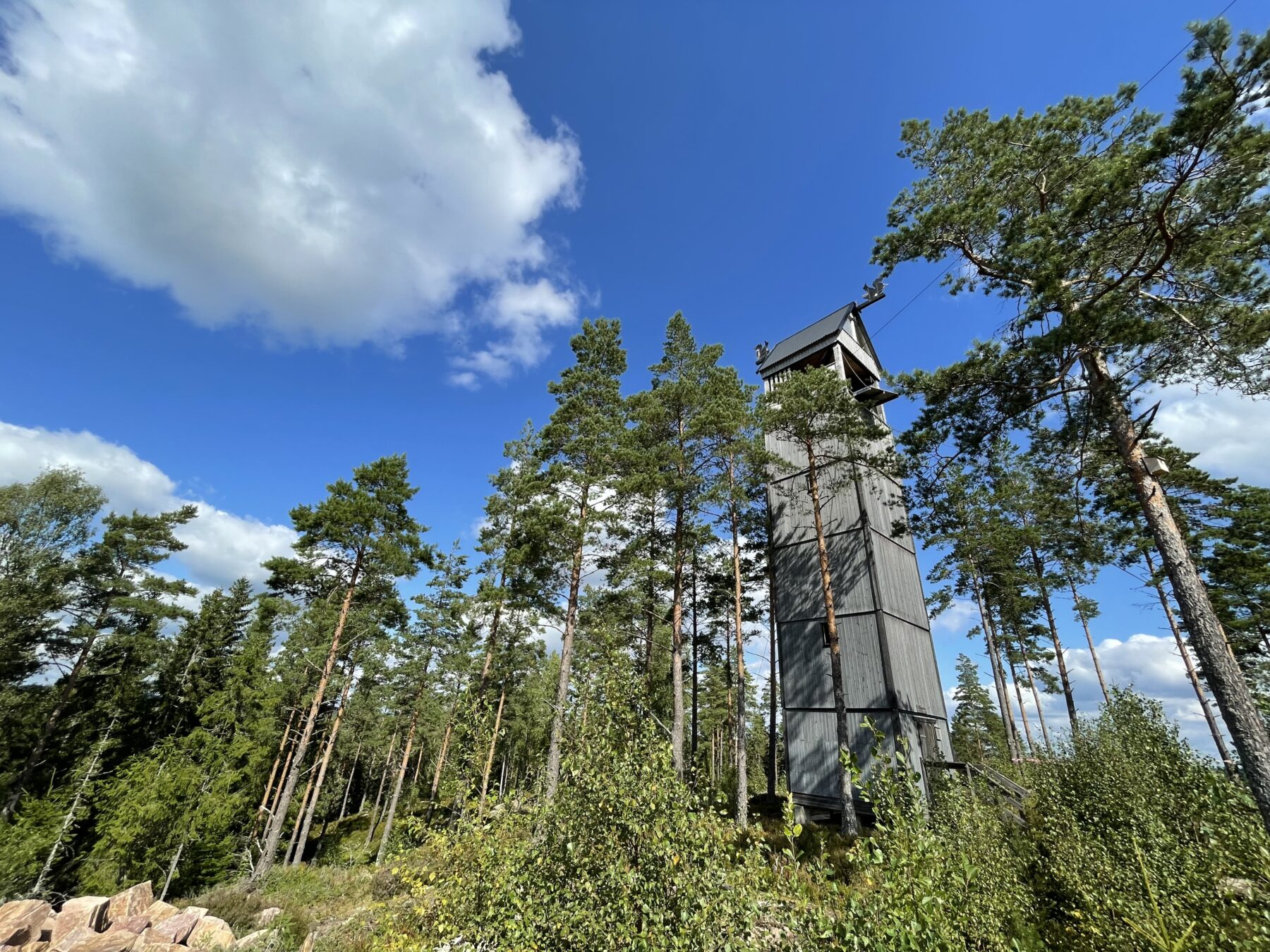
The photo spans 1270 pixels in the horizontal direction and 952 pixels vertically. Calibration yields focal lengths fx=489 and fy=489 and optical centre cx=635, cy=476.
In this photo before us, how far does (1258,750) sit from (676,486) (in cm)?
1242

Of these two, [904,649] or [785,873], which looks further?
[904,649]

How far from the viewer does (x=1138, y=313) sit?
8.79m

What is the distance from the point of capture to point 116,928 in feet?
32.3

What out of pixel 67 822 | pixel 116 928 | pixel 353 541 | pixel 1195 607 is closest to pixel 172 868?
pixel 67 822

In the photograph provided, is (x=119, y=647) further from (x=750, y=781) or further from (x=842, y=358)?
(x=750, y=781)

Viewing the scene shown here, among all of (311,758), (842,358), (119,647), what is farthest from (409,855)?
(311,758)

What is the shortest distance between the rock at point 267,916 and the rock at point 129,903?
7.55 feet

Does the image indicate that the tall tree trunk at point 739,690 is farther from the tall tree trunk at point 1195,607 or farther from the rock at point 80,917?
the rock at point 80,917

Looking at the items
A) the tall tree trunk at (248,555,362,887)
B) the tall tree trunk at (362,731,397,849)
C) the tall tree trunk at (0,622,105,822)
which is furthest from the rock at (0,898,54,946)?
the tall tree trunk at (362,731,397,849)

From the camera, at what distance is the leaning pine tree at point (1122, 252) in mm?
6844

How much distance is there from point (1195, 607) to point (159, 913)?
2071 cm

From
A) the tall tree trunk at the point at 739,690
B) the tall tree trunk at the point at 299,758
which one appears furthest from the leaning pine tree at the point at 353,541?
the tall tree trunk at the point at 739,690

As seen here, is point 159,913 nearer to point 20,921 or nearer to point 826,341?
point 20,921

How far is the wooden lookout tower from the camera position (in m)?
15.6
